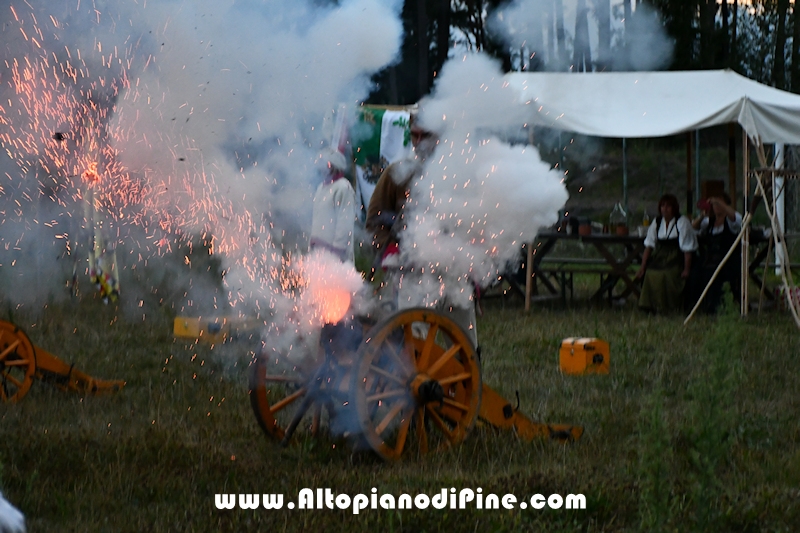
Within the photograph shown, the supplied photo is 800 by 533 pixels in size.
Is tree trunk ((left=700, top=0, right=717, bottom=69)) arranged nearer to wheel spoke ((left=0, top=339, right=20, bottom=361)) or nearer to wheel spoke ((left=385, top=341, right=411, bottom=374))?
wheel spoke ((left=385, top=341, right=411, bottom=374))

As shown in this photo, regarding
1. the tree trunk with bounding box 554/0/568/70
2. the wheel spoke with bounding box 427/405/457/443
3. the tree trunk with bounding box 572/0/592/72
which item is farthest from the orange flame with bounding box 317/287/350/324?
the tree trunk with bounding box 572/0/592/72

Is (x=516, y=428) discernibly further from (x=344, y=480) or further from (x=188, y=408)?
(x=188, y=408)

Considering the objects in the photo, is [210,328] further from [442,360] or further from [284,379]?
[442,360]

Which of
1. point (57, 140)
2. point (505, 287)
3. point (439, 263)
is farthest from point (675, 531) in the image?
point (505, 287)

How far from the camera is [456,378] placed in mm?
4477

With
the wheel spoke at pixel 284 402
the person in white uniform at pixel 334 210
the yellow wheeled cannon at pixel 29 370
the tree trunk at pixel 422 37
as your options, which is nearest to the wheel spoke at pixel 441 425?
the wheel spoke at pixel 284 402

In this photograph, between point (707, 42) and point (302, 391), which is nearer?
point (302, 391)

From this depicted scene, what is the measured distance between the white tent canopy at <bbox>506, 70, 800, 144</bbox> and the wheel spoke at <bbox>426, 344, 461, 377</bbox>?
4.64 m

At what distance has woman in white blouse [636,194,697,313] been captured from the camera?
9703 millimetres

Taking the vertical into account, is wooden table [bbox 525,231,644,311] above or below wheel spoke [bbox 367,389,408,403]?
below

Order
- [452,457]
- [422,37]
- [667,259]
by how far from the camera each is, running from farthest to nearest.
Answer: [667,259], [422,37], [452,457]

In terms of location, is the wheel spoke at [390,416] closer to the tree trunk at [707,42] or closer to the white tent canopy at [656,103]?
the white tent canopy at [656,103]

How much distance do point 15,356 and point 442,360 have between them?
2.71m

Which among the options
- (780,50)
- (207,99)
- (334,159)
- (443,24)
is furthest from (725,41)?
(207,99)
